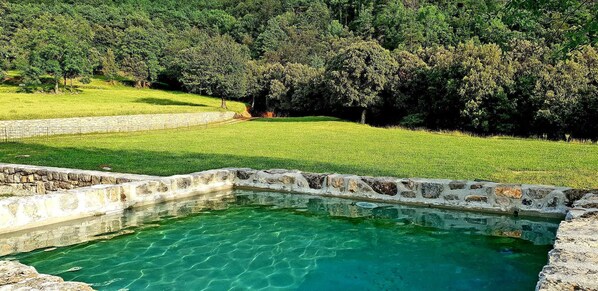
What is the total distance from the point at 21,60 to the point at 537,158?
71.2 m

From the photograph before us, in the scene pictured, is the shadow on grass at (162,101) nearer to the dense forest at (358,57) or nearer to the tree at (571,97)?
the dense forest at (358,57)

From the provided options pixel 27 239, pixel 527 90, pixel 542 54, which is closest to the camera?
pixel 27 239

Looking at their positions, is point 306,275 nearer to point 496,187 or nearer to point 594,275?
point 594,275

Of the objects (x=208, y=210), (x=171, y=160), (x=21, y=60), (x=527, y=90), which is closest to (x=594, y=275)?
(x=208, y=210)

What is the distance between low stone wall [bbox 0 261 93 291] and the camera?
438 cm

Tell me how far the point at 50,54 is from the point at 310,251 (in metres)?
70.8

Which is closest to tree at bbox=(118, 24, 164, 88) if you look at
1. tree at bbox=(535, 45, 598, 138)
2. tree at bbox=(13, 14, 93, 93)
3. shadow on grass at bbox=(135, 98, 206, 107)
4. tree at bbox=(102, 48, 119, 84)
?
tree at bbox=(102, 48, 119, 84)

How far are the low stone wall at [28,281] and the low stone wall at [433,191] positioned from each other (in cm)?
675

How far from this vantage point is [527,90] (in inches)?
1510

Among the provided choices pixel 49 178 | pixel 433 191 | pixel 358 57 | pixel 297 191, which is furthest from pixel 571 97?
pixel 49 178

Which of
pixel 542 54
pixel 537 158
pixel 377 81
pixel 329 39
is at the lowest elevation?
pixel 537 158

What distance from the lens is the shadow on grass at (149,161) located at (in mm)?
14984

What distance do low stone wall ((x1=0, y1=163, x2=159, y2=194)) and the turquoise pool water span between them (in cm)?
219

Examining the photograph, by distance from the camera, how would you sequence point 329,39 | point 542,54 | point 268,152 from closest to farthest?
point 268,152 < point 542,54 < point 329,39
